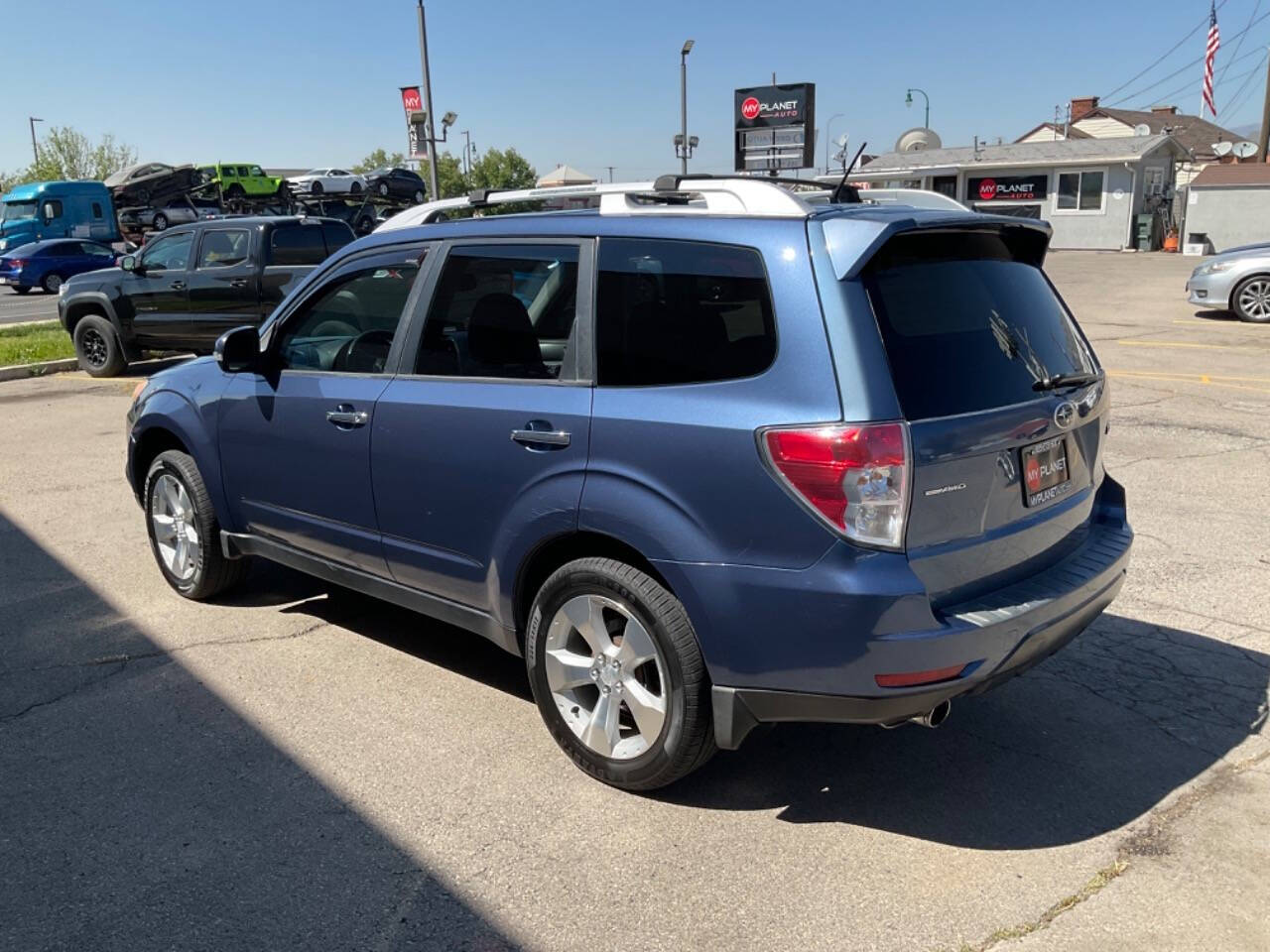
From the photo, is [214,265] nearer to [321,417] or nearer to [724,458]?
[321,417]

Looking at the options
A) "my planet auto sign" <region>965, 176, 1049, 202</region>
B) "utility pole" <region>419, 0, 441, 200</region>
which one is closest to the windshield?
"utility pole" <region>419, 0, 441, 200</region>

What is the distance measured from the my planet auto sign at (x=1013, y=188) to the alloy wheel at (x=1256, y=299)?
1047 inches

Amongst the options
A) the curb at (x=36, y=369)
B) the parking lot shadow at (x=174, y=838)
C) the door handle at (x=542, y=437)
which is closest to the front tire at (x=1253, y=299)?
the door handle at (x=542, y=437)

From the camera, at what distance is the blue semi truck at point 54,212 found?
113 feet

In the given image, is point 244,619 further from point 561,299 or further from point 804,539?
point 804,539

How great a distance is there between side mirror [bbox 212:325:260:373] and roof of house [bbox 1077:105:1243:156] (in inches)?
2546

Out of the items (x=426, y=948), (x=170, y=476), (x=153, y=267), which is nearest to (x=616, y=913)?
(x=426, y=948)

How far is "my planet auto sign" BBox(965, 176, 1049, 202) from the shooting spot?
41.0 m

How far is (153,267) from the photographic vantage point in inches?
522

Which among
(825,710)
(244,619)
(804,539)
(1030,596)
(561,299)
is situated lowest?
(244,619)

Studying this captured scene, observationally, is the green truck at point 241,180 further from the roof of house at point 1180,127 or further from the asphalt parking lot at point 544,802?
the roof of house at point 1180,127

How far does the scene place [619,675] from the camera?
11.3 ft

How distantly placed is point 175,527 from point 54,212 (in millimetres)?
34729

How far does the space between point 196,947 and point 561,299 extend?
221cm
